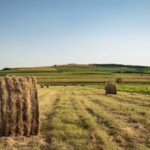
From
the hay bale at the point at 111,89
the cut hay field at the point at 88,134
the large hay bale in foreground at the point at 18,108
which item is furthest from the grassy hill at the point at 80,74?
the large hay bale in foreground at the point at 18,108

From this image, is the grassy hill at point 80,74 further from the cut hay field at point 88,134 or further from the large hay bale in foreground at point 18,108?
the large hay bale in foreground at point 18,108

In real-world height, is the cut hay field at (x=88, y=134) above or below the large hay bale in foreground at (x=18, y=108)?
below

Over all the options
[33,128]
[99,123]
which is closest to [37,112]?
[33,128]

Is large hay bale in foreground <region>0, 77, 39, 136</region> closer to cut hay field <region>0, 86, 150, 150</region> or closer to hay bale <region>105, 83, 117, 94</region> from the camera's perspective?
cut hay field <region>0, 86, 150, 150</region>

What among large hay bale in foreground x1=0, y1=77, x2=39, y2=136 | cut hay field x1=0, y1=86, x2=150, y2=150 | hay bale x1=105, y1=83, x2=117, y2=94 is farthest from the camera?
hay bale x1=105, y1=83, x2=117, y2=94

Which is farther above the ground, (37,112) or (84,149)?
(37,112)

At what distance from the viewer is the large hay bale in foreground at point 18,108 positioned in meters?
11.5

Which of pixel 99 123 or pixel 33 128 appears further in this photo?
pixel 99 123

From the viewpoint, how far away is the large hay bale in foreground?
11516 millimetres

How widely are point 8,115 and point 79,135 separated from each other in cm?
234

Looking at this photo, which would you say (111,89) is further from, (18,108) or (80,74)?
(80,74)

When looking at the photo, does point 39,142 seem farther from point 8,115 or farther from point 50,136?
point 8,115

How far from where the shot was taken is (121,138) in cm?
1091

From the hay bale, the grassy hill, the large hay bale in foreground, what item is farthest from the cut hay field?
the grassy hill
